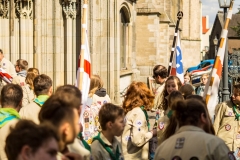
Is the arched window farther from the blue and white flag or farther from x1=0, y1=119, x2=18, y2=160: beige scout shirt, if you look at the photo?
x1=0, y1=119, x2=18, y2=160: beige scout shirt

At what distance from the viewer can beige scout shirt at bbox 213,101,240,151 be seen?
7.80 metres

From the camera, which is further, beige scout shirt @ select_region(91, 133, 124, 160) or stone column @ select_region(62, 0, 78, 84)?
stone column @ select_region(62, 0, 78, 84)

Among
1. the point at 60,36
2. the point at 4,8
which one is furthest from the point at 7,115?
the point at 60,36

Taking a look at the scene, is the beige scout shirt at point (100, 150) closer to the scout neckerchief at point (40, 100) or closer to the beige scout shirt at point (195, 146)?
the beige scout shirt at point (195, 146)

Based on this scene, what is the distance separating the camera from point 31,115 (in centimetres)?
688

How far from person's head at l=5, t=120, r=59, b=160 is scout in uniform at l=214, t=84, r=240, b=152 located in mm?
4640

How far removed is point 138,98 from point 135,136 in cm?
50

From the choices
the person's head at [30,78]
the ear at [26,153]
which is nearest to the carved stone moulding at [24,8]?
the person's head at [30,78]

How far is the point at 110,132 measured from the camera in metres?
5.73

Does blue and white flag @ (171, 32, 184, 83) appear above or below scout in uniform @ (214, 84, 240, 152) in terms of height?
above

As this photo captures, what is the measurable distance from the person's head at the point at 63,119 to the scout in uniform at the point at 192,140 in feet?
3.58

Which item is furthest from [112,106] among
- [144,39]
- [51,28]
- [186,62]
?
[186,62]

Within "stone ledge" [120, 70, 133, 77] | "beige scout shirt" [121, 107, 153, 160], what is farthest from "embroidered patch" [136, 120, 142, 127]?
"stone ledge" [120, 70, 133, 77]

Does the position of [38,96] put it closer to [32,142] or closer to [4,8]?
[32,142]
